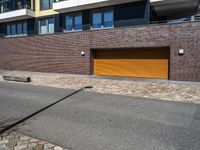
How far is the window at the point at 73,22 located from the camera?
18.9m

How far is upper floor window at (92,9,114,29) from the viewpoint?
17.2 m

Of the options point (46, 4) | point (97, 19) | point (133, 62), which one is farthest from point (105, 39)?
point (46, 4)

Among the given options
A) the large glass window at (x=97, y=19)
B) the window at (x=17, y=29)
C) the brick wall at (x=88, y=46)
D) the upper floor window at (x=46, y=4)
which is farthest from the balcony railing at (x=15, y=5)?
the large glass window at (x=97, y=19)

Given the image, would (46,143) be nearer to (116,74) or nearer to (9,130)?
(9,130)

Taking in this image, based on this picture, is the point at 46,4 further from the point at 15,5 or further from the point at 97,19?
the point at 97,19

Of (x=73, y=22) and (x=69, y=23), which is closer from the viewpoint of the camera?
(x=73, y=22)

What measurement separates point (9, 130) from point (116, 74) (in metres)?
11.4

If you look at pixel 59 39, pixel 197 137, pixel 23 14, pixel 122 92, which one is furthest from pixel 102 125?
pixel 23 14

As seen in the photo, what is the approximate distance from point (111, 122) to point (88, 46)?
11360mm

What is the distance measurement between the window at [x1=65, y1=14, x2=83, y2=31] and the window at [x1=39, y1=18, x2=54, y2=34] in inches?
88.2

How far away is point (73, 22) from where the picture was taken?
19266 mm

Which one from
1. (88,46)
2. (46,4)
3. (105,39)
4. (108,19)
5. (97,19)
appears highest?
(46,4)

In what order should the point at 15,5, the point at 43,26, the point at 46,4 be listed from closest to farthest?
the point at 46,4 → the point at 43,26 → the point at 15,5

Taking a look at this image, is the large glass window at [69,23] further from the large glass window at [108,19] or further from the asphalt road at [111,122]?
the asphalt road at [111,122]
